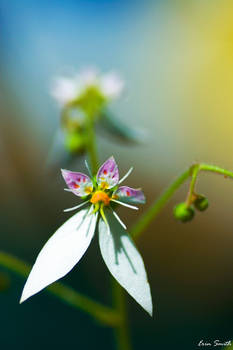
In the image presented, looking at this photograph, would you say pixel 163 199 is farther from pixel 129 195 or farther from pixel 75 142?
pixel 75 142

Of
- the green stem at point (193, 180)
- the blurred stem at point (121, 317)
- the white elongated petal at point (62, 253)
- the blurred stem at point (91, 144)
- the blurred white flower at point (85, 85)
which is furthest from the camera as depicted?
the blurred white flower at point (85, 85)

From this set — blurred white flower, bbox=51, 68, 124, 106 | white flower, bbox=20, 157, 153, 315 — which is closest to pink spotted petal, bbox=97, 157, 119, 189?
white flower, bbox=20, 157, 153, 315

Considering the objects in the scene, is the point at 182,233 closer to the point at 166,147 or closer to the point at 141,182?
the point at 141,182

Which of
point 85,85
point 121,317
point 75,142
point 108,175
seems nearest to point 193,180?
point 108,175

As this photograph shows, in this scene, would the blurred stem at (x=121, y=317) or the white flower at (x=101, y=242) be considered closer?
the white flower at (x=101, y=242)

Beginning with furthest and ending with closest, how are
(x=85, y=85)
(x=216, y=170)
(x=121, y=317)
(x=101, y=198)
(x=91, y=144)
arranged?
1. (x=85, y=85)
2. (x=91, y=144)
3. (x=121, y=317)
4. (x=101, y=198)
5. (x=216, y=170)

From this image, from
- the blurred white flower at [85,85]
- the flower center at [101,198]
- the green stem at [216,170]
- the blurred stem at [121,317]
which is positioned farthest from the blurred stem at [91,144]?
the green stem at [216,170]

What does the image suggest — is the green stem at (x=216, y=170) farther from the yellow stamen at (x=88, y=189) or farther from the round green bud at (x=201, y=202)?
the yellow stamen at (x=88, y=189)
